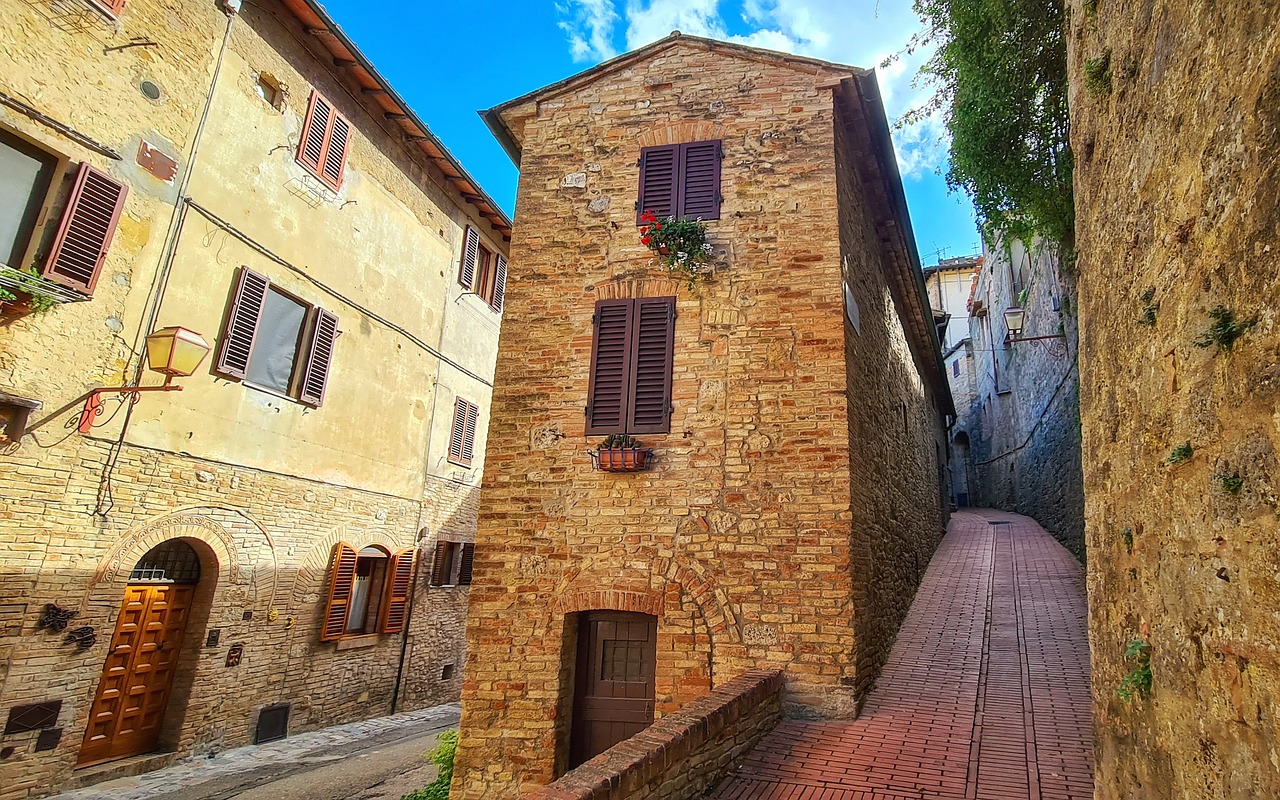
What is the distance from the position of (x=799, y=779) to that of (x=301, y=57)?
12.7 meters

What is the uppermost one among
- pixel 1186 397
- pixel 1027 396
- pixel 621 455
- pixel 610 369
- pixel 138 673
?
pixel 1027 396

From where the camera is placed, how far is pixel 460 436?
14.8 m

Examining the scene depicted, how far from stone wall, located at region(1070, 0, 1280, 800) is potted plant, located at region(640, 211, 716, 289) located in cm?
426

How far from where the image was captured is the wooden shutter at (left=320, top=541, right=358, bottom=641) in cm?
1096

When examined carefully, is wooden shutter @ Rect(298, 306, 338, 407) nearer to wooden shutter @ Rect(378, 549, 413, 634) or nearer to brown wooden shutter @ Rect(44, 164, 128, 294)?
brown wooden shutter @ Rect(44, 164, 128, 294)

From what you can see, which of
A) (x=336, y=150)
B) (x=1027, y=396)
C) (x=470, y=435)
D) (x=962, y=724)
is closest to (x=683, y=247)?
(x=962, y=724)

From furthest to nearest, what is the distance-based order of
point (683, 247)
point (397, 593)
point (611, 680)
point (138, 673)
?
1. point (397, 593)
2. point (138, 673)
3. point (683, 247)
4. point (611, 680)

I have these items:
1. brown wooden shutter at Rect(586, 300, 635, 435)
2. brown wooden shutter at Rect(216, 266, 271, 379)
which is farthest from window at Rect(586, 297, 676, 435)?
brown wooden shutter at Rect(216, 266, 271, 379)

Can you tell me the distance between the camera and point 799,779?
5.04 metres

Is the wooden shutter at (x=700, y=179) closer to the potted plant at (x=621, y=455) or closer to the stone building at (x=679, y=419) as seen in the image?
the stone building at (x=679, y=419)

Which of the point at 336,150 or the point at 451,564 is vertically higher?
the point at 336,150

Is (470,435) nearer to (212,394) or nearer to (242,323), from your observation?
(242,323)

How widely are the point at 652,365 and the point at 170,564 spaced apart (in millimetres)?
7430

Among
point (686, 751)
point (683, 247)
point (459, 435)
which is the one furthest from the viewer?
point (459, 435)
